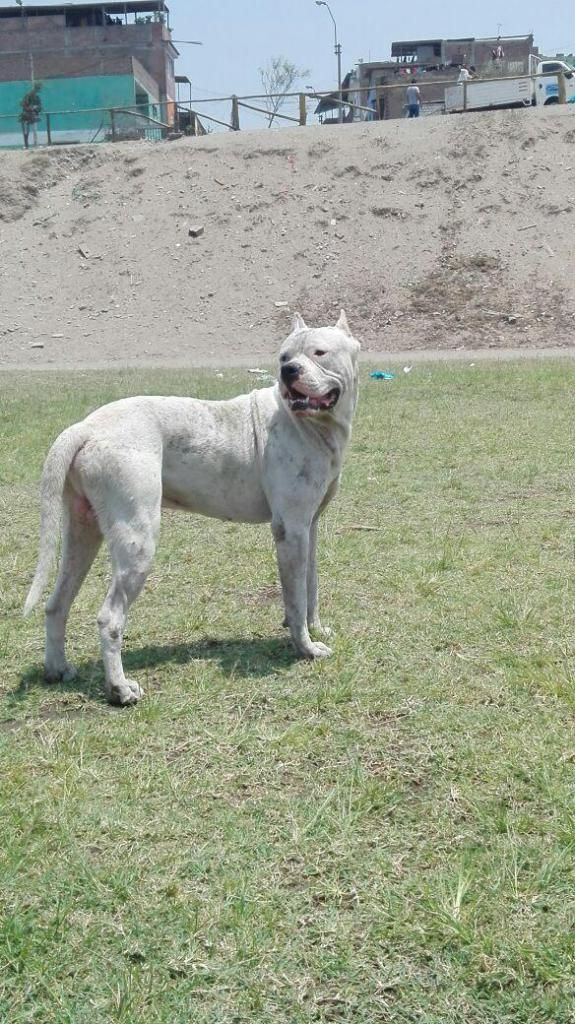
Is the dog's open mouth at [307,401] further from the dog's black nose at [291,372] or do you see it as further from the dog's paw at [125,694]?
the dog's paw at [125,694]

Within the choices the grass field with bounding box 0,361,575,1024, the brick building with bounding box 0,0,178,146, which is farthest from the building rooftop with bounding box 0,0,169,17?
the grass field with bounding box 0,361,575,1024

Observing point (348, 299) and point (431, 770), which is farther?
point (348, 299)

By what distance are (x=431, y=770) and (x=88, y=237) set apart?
31127 millimetres

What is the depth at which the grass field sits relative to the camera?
9.36 ft

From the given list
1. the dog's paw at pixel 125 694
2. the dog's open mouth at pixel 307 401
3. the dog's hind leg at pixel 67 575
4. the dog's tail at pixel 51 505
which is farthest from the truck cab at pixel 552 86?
the dog's paw at pixel 125 694

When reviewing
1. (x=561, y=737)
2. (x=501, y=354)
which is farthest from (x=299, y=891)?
(x=501, y=354)

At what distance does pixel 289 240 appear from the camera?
1246 inches

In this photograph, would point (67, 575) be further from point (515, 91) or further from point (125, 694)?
point (515, 91)

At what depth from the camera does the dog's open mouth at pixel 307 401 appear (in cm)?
498

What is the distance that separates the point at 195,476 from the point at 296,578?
66cm

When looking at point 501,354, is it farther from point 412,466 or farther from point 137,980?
point 137,980

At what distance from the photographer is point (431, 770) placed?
154 inches

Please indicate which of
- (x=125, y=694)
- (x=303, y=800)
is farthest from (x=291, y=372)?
(x=303, y=800)

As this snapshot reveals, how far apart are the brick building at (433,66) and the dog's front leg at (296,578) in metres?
47.0
